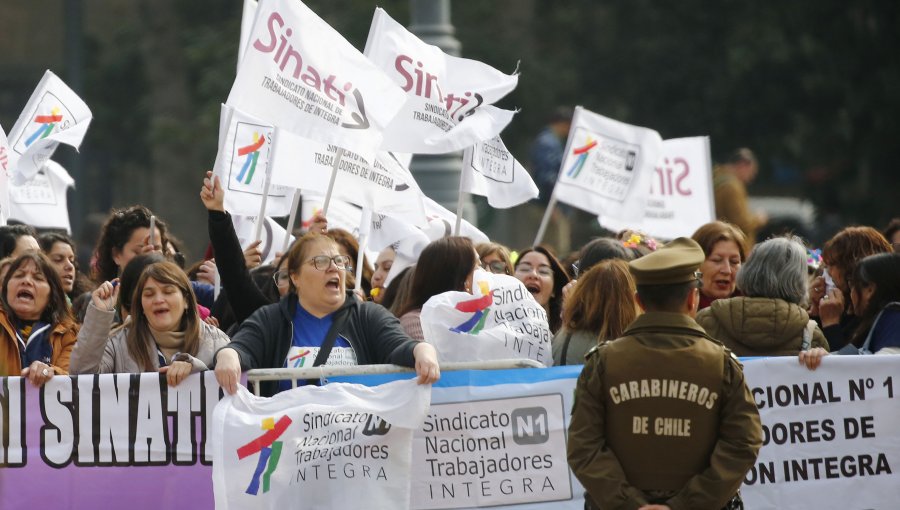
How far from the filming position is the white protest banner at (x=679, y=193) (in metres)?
11.8

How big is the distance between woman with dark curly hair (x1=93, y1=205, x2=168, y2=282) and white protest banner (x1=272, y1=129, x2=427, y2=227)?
0.77 meters

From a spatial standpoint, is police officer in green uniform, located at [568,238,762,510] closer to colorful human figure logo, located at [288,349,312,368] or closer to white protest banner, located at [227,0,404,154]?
colorful human figure logo, located at [288,349,312,368]

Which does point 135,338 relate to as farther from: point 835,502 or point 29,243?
point 835,502

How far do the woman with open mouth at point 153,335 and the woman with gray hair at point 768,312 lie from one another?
2198 millimetres

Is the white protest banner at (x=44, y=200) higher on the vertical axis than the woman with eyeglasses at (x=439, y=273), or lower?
higher

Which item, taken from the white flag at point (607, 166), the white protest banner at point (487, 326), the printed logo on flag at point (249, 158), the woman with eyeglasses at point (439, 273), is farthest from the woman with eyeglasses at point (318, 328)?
the white flag at point (607, 166)

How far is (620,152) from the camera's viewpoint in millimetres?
11062

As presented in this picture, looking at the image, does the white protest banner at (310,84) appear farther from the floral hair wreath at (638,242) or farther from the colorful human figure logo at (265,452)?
the colorful human figure logo at (265,452)

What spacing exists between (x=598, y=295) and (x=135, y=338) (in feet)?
6.62

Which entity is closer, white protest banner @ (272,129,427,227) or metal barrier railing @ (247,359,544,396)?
metal barrier railing @ (247,359,544,396)

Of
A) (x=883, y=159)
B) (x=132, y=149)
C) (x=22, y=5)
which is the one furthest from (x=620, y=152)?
(x=22, y=5)

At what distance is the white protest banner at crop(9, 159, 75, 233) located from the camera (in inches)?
413

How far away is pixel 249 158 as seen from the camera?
31.4 feet

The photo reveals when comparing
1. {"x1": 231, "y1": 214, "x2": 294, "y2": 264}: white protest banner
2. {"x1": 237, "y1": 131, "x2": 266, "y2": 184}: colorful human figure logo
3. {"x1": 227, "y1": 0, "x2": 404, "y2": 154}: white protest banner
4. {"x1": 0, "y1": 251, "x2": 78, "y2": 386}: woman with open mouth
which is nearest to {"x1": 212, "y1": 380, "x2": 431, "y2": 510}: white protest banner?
{"x1": 0, "y1": 251, "x2": 78, "y2": 386}: woman with open mouth
